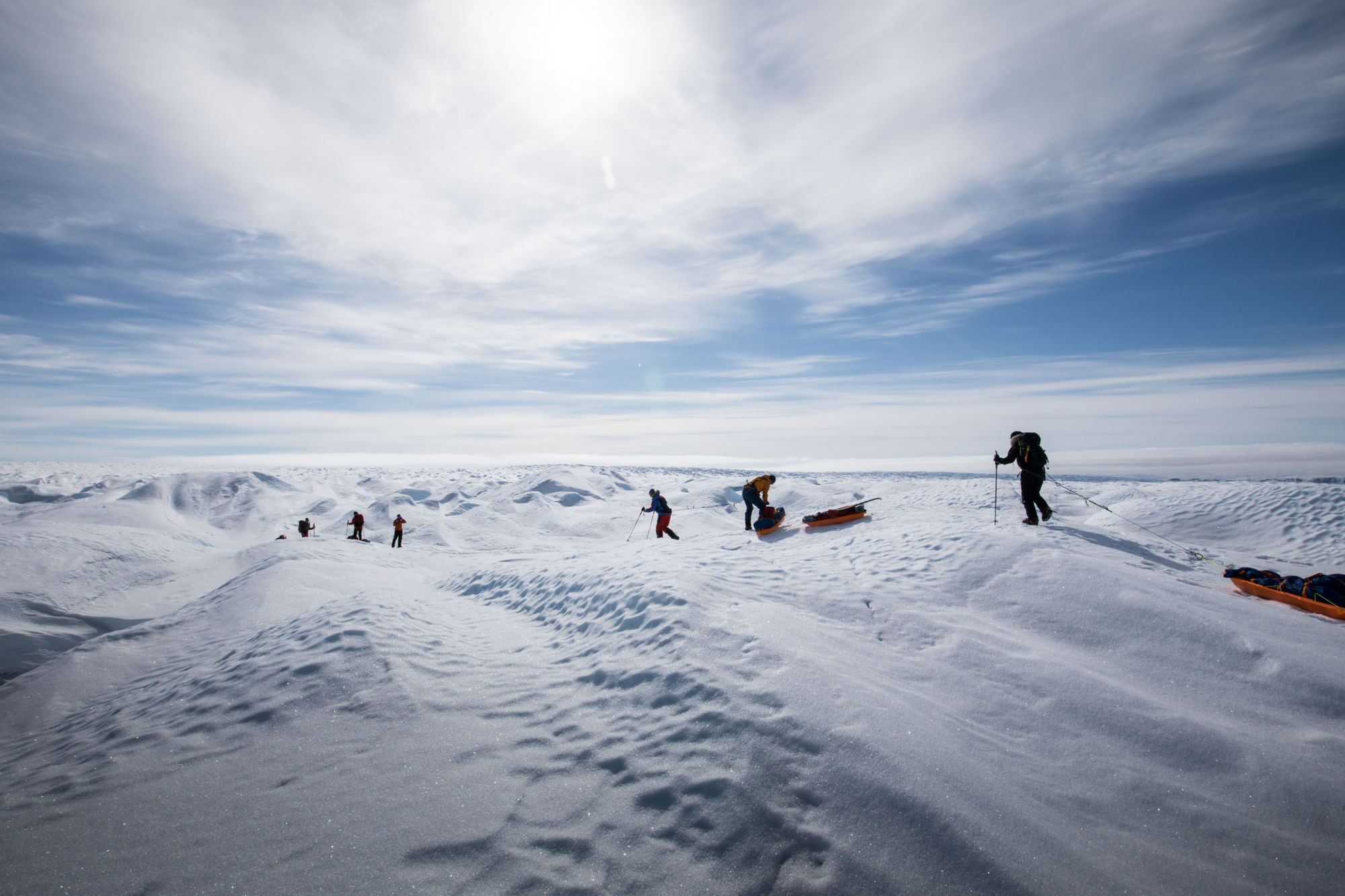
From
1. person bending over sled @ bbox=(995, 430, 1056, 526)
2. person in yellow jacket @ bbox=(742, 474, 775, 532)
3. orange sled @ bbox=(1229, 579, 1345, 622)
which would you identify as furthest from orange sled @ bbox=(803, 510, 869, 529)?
orange sled @ bbox=(1229, 579, 1345, 622)

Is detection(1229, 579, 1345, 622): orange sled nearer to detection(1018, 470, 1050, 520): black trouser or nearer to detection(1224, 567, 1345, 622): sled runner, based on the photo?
detection(1224, 567, 1345, 622): sled runner

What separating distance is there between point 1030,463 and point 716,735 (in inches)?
422

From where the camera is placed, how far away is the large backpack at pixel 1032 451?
11.3m

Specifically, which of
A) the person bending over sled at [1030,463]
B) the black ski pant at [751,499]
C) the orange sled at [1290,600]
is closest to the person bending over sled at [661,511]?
the black ski pant at [751,499]

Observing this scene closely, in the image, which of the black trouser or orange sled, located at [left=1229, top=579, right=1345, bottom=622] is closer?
orange sled, located at [left=1229, top=579, right=1345, bottom=622]

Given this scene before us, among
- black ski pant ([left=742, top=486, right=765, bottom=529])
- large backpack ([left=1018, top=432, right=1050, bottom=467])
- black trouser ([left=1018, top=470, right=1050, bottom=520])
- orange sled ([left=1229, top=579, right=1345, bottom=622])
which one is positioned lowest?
orange sled ([left=1229, top=579, right=1345, bottom=622])

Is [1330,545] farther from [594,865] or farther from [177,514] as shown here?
[177,514]

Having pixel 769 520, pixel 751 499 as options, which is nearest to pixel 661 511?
pixel 751 499

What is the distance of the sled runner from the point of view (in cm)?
707

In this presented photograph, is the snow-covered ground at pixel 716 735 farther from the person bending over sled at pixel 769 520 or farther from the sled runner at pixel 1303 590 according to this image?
the person bending over sled at pixel 769 520

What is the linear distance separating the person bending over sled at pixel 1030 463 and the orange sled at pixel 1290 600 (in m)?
3.45

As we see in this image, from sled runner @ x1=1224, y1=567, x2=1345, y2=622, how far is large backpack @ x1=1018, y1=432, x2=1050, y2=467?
3.72 metres

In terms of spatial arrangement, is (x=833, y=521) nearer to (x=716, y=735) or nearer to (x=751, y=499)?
(x=751, y=499)

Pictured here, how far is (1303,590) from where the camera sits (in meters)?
7.38
